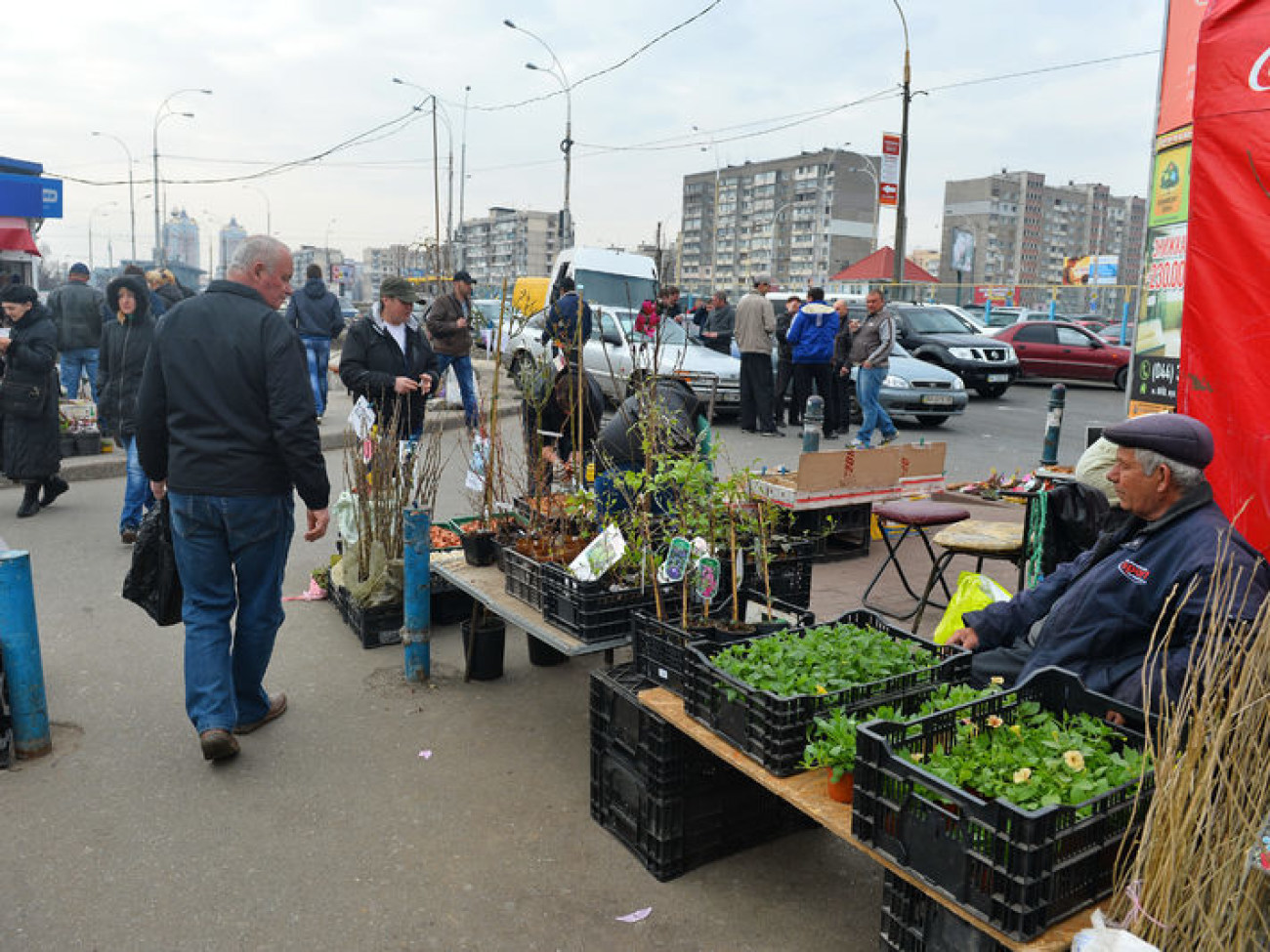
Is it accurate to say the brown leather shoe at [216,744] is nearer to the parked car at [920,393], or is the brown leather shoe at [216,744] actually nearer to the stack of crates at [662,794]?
the stack of crates at [662,794]

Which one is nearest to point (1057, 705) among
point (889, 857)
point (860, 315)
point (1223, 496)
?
point (889, 857)

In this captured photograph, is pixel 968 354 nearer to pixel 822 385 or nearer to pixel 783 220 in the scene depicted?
pixel 822 385

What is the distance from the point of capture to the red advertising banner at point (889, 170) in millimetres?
21531

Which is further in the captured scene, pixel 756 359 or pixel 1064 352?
pixel 1064 352

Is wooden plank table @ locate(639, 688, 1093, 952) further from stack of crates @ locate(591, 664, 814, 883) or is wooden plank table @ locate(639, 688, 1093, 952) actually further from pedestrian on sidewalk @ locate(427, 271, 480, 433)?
pedestrian on sidewalk @ locate(427, 271, 480, 433)

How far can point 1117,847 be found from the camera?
2201 mm

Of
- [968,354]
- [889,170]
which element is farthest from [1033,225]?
[968,354]

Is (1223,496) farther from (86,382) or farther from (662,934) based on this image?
(86,382)

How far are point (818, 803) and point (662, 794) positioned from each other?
686 millimetres

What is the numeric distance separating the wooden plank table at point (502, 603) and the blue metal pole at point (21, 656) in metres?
1.75

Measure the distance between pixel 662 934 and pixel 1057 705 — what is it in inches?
53.6

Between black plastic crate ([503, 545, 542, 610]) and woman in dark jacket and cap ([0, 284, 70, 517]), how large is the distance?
5.26 meters

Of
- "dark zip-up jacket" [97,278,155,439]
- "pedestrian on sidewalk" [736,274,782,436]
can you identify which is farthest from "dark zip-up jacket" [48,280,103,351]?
"pedestrian on sidewalk" [736,274,782,436]

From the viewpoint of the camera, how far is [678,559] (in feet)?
11.5
